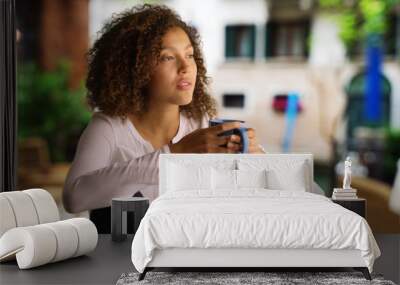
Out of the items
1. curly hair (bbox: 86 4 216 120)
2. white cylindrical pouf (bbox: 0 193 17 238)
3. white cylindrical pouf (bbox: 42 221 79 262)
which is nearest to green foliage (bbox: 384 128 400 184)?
curly hair (bbox: 86 4 216 120)

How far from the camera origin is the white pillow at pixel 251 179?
19.8ft

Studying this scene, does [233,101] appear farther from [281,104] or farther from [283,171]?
[283,171]

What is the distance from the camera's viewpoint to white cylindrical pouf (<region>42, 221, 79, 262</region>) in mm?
5176

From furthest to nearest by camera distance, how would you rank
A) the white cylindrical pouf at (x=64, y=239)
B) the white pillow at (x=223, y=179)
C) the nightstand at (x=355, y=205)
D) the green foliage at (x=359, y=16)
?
the green foliage at (x=359, y=16)
the nightstand at (x=355, y=205)
the white pillow at (x=223, y=179)
the white cylindrical pouf at (x=64, y=239)

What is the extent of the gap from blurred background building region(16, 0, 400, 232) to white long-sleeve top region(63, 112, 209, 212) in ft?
0.53

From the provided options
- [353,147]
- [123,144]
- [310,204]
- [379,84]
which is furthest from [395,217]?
[123,144]

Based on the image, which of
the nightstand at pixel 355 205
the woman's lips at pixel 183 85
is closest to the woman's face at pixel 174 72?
the woman's lips at pixel 183 85

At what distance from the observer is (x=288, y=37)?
6.93m

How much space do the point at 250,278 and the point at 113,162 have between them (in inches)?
90.3

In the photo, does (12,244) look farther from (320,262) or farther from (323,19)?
(323,19)

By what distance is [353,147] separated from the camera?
22.9ft

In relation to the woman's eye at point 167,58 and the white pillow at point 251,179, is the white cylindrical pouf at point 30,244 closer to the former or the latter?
the white pillow at point 251,179

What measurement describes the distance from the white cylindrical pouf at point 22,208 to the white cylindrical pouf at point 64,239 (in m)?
0.26

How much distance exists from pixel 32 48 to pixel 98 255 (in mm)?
2259
